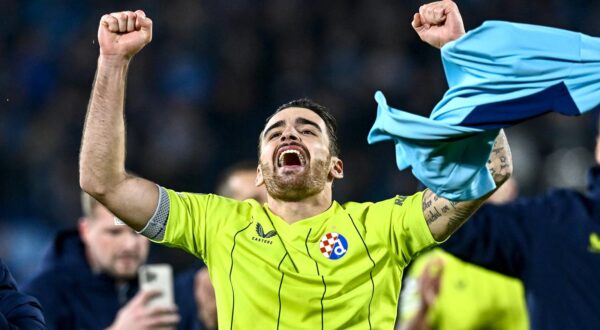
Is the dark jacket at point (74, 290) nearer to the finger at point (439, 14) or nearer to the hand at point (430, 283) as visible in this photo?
the hand at point (430, 283)

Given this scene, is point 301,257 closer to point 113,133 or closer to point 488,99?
point 113,133

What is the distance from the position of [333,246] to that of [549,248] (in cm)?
170

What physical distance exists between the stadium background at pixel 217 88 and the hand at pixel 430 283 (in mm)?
2995

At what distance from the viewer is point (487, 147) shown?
3.83 meters

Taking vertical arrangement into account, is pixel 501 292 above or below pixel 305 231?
below

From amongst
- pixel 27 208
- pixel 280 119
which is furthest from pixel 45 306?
pixel 27 208

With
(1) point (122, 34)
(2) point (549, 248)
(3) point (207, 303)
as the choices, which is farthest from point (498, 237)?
(1) point (122, 34)

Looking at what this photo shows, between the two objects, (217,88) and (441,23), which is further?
(217,88)

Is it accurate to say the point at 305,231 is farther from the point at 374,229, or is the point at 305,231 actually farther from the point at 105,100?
the point at 105,100

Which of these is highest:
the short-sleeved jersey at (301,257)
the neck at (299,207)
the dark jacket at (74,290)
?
the neck at (299,207)

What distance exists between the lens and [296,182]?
4285 mm

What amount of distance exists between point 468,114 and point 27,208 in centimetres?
654

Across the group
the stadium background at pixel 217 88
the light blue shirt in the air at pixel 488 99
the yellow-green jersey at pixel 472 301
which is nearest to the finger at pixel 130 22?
the light blue shirt in the air at pixel 488 99

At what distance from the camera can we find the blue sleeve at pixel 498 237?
217 inches
